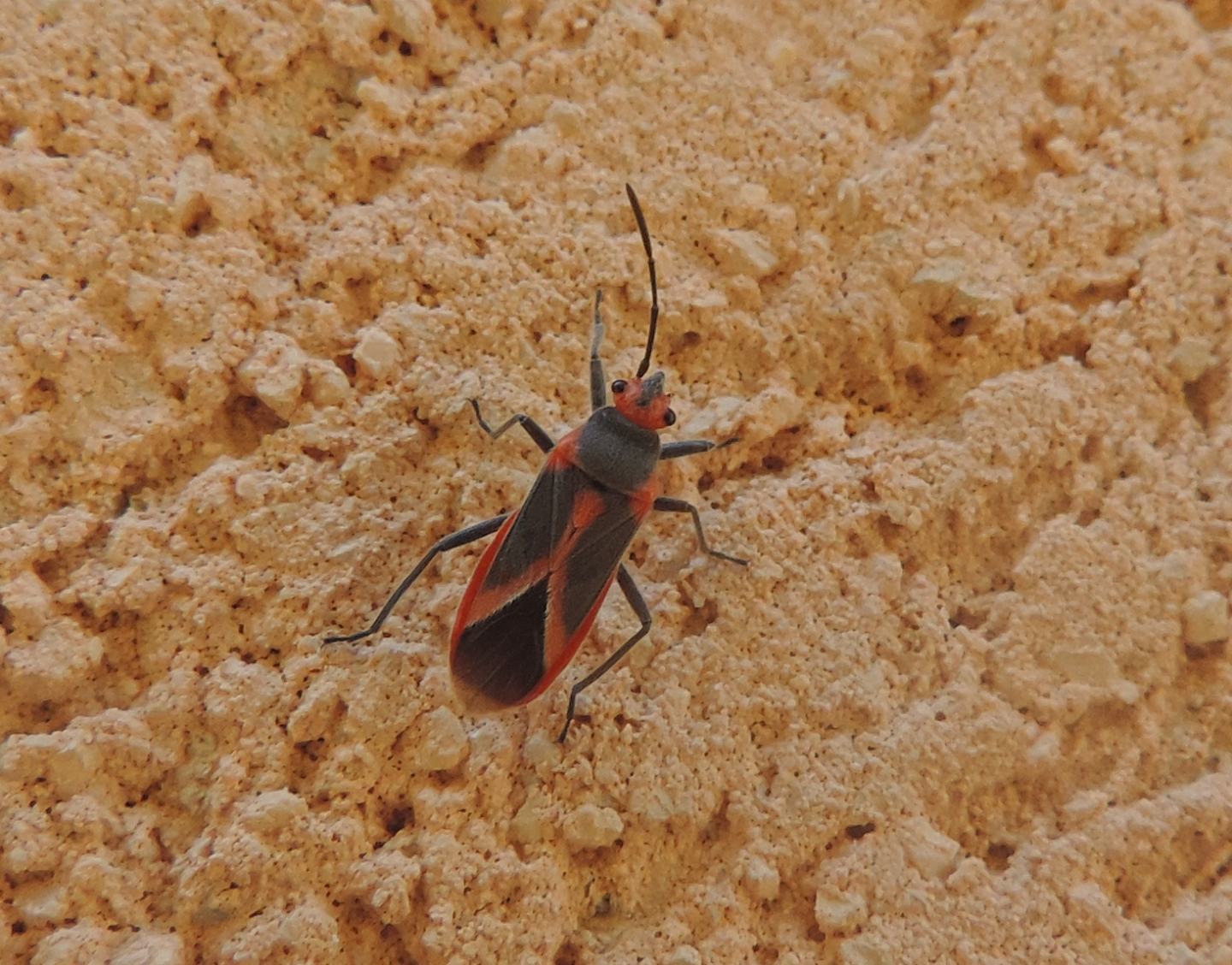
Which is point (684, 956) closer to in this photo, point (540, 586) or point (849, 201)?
point (540, 586)

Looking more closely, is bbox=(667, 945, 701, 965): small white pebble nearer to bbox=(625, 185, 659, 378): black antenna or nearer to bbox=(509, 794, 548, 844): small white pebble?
bbox=(509, 794, 548, 844): small white pebble

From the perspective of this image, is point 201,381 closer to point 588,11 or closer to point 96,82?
point 96,82

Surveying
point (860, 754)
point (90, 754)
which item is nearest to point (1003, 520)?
point (860, 754)

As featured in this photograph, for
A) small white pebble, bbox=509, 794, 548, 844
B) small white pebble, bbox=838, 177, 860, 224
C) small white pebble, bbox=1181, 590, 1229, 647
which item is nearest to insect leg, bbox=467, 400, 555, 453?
small white pebble, bbox=509, 794, 548, 844

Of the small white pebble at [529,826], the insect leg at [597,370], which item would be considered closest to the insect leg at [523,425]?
the insect leg at [597,370]

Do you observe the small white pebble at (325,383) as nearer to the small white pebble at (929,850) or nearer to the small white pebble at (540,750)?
the small white pebble at (540,750)

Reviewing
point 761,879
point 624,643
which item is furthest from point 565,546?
point 761,879
